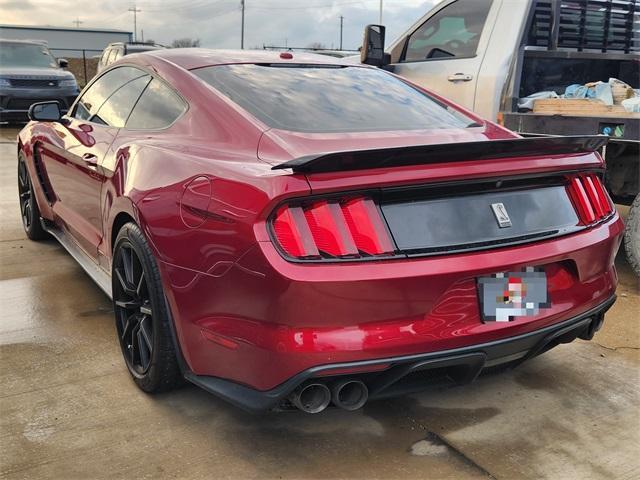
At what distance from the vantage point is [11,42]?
560 inches

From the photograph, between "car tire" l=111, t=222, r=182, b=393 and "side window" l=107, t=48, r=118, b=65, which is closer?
"car tire" l=111, t=222, r=182, b=393

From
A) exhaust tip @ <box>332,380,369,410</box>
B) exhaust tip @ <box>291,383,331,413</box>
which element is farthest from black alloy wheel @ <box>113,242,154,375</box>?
exhaust tip @ <box>332,380,369,410</box>

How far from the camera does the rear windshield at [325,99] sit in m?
2.79

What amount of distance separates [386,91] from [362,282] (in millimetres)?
1562

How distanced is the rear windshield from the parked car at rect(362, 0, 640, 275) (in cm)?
148

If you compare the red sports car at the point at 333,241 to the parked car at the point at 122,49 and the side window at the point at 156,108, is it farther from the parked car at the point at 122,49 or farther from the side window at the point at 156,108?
the parked car at the point at 122,49

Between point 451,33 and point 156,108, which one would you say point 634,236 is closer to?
point 451,33

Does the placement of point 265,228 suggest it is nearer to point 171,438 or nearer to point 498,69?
point 171,438

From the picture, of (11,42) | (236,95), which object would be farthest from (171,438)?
(11,42)

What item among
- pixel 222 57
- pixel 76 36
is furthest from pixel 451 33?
pixel 76 36

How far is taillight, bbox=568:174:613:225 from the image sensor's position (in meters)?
2.70

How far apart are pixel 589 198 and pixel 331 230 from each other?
1.28m

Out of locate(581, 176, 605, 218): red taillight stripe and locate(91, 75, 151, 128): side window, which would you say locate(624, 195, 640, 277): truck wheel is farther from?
locate(91, 75, 151, 128): side window

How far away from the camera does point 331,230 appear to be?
84.0 inches
